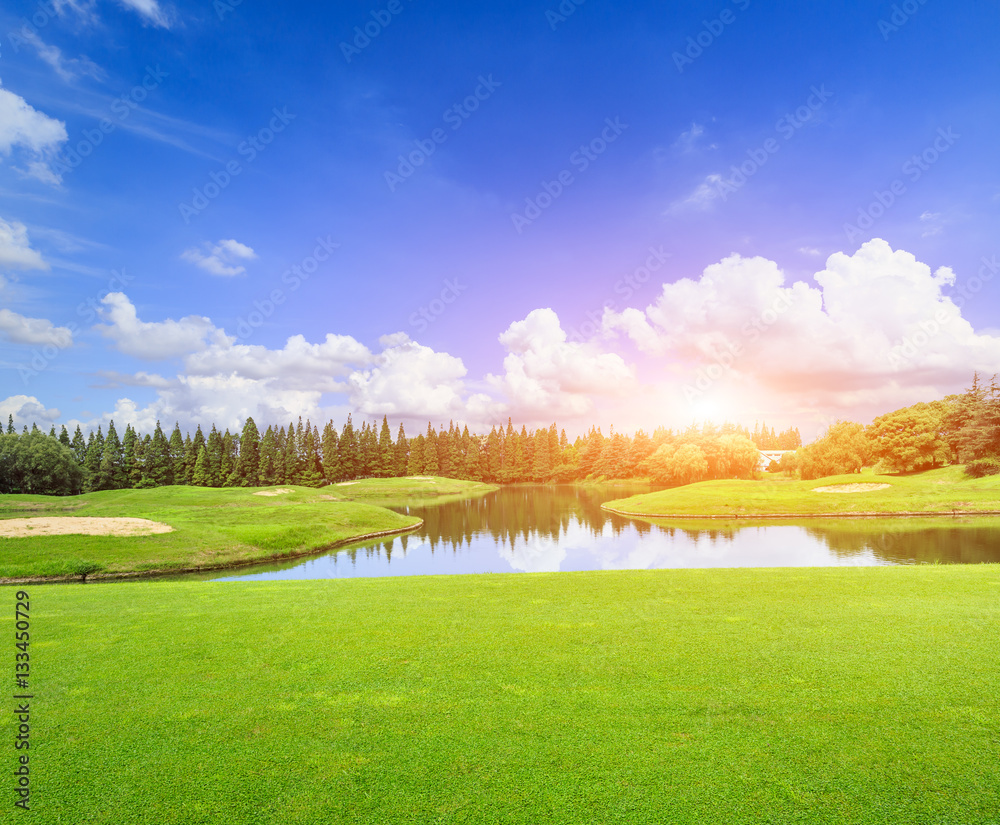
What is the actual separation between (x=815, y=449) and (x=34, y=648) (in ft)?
326

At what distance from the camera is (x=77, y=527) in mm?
30219

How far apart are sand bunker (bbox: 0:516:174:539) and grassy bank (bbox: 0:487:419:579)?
71cm

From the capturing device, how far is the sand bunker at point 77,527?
28031 millimetres

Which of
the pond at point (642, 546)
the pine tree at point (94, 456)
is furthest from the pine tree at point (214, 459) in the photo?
the pond at point (642, 546)

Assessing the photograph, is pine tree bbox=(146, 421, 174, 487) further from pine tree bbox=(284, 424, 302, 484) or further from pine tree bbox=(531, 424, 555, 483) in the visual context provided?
pine tree bbox=(531, 424, 555, 483)

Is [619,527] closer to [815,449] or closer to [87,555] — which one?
[87,555]

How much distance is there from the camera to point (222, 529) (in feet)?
118

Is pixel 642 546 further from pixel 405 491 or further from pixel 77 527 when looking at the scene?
pixel 405 491

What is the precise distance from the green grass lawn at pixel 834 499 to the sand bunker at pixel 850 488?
2.41 ft

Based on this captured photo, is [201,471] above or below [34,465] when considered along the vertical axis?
below

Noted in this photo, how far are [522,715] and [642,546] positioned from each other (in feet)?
109

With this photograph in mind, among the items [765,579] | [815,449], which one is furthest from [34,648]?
[815,449]

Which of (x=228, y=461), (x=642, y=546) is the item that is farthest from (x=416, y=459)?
(x=642, y=546)

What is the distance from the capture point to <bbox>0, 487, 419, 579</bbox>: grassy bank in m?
26.2
